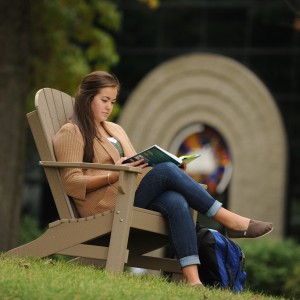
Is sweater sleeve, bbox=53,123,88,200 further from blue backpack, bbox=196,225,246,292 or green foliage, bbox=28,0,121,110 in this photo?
green foliage, bbox=28,0,121,110

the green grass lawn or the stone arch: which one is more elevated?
the stone arch

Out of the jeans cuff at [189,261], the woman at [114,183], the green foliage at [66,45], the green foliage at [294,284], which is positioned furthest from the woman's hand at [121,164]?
the green foliage at [66,45]

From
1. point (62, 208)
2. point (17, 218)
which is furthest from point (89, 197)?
point (17, 218)

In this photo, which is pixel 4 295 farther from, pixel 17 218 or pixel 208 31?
pixel 208 31

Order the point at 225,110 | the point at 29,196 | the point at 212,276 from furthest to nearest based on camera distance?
the point at 29,196 < the point at 225,110 < the point at 212,276

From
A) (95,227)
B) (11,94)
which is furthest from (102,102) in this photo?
(11,94)

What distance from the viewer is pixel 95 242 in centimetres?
784

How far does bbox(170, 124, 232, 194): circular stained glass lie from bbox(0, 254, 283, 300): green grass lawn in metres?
11.9

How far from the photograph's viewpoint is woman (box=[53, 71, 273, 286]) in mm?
7480

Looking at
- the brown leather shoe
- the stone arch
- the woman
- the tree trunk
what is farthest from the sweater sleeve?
the stone arch

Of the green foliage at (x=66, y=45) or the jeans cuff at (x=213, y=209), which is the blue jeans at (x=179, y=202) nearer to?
the jeans cuff at (x=213, y=209)

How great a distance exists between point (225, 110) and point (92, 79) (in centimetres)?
1188

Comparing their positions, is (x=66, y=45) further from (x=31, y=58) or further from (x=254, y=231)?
(x=254, y=231)

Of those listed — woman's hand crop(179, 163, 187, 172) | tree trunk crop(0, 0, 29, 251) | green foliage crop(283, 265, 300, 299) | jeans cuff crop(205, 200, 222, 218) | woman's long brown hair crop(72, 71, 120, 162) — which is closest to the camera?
jeans cuff crop(205, 200, 222, 218)
